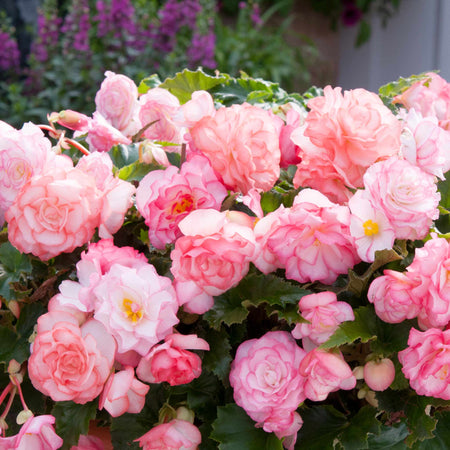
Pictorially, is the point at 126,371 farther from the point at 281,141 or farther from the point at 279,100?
the point at 279,100

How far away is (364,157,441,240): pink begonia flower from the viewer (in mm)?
452

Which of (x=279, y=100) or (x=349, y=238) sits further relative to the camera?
(x=279, y=100)

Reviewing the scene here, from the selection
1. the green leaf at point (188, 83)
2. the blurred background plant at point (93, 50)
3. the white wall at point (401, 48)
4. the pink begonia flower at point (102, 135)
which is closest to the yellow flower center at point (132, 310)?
the pink begonia flower at point (102, 135)

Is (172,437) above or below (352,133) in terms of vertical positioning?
below

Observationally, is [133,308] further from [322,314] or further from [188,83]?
[188,83]

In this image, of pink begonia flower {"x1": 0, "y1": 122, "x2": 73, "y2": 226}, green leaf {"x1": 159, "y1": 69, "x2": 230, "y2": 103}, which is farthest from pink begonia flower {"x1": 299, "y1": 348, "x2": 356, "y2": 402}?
green leaf {"x1": 159, "y1": 69, "x2": 230, "y2": 103}

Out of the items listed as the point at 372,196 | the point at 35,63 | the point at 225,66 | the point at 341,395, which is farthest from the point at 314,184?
the point at 225,66

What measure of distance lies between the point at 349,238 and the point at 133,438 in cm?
23

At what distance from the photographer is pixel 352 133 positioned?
1.62ft

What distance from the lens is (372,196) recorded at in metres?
0.46

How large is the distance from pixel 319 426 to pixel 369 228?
16 centimetres

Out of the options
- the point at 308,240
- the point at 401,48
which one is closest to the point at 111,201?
the point at 308,240

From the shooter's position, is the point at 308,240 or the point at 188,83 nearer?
Answer: the point at 308,240

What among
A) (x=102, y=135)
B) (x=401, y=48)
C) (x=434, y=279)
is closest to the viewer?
(x=434, y=279)
